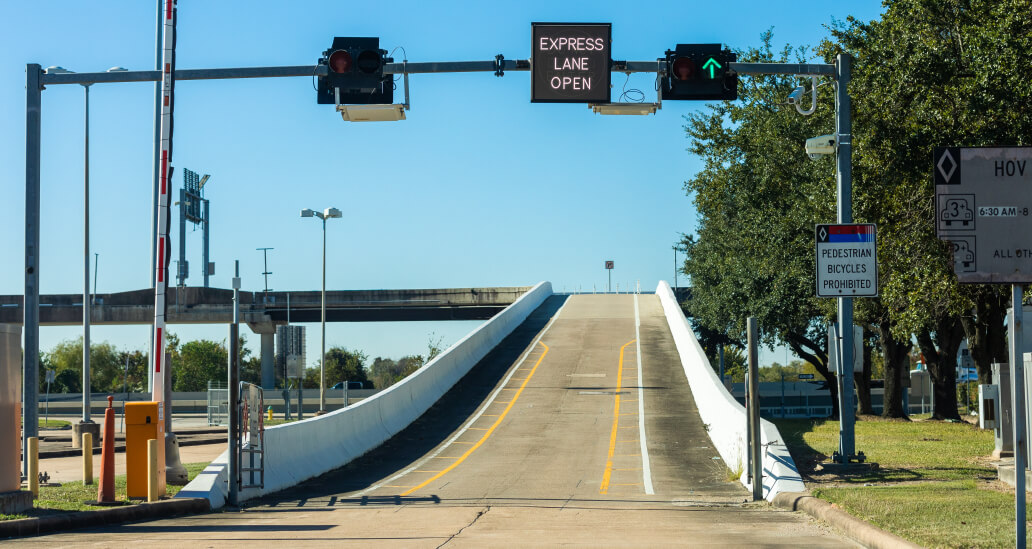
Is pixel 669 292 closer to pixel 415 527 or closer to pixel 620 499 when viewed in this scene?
pixel 620 499

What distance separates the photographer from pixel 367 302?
3238 inches

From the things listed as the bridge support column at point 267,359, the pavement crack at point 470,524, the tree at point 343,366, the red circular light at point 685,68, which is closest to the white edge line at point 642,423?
the pavement crack at point 470,524

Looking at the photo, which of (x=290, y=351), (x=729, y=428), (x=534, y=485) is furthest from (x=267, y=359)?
(x=534, y=485)

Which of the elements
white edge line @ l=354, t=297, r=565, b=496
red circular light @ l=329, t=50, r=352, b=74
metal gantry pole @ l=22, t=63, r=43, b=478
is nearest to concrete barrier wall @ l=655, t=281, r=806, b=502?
white edge line @ l=354, t=297, r=565, b=496

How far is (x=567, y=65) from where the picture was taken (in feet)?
52.7

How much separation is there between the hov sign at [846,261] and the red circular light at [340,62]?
775 centimetres

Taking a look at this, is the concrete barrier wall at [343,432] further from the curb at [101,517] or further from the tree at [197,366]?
the tree at [197,366]

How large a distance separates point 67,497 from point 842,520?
384 inches

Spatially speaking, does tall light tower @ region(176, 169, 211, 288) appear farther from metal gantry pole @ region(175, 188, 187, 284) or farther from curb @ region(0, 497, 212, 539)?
curb @ region(0, 497, 212, 539)

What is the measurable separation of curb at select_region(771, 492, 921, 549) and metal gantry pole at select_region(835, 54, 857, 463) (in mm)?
3171

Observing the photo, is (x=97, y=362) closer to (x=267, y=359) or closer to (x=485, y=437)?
(x=267, y=359)

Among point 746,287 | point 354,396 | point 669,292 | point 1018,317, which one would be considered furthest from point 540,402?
point 354,396

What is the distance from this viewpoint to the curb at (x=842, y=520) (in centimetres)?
970

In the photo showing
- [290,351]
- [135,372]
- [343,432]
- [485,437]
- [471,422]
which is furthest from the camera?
[135,372]
